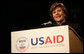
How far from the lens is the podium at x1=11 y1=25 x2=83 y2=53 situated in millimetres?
1437

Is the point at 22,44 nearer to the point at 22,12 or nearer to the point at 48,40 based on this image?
the point at 48,40

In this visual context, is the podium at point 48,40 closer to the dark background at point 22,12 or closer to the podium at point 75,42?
the podium at point 75,42

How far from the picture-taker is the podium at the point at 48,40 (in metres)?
1.44

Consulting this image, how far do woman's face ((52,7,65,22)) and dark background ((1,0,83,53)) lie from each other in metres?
0.36

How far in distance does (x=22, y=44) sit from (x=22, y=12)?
79 cm

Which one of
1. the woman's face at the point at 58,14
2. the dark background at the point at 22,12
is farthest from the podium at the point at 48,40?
the dark background at the point at 22,12

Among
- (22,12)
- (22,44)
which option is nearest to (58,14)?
(22,44)

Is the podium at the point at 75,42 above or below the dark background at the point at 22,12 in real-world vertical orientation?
below

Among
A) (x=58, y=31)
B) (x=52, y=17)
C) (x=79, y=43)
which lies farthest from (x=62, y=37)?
(x=52, y=17)

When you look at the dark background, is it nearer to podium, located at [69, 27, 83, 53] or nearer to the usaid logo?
the usaid logo

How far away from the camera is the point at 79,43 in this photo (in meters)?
1.48

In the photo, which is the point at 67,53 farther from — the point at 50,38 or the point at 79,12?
the point at 79,12

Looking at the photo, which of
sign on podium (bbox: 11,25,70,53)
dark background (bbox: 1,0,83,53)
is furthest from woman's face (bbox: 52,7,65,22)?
dark background (bbox: 1,0,83,53)

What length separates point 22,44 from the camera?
67.2 inches
